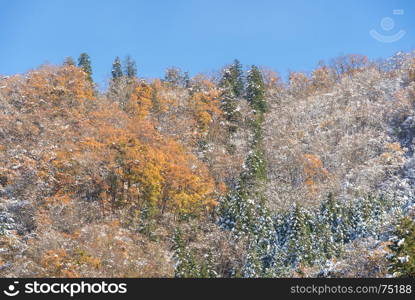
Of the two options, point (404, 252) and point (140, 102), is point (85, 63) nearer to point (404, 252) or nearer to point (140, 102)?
point (140, 102)

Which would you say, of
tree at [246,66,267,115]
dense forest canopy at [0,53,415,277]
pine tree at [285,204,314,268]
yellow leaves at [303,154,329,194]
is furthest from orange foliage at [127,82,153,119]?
pine tree at [285,204,314,268]

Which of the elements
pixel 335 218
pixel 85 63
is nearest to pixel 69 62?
pixel 85 63

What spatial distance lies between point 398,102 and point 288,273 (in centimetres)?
4190

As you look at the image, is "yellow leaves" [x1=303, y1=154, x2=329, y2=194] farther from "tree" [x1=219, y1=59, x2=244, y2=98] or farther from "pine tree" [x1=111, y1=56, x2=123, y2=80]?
"pine tree" [x1=111, y1=56, x2=123, y2=80]

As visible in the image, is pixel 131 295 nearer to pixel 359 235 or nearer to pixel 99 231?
pixel 99 231

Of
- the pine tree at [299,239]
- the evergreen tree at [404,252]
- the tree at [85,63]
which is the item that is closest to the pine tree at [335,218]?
the pine tree at [299,239]

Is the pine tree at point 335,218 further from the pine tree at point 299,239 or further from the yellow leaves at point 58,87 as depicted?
the yellow leaves at point 58,87

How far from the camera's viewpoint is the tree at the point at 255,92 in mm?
75688

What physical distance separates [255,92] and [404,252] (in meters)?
54.7

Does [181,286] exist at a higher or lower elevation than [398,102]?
lower

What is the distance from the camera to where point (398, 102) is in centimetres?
7062

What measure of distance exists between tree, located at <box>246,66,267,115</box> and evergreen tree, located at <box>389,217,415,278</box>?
163 ft

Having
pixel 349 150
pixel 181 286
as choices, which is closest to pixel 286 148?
pixel 349 150

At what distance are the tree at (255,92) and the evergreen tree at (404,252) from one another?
163 ft
